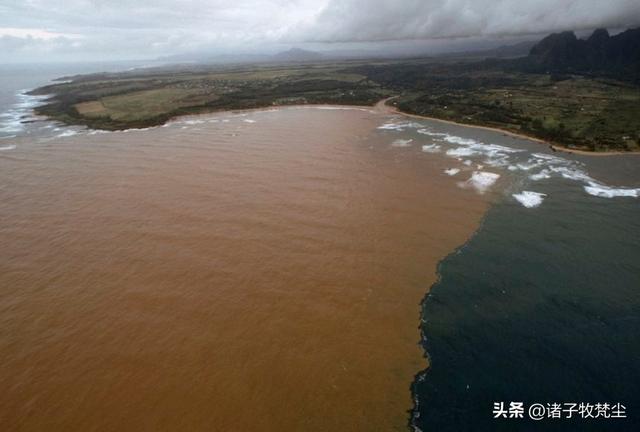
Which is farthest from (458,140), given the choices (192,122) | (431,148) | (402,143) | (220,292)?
(192,122)

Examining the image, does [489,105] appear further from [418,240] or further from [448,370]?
[448,370]

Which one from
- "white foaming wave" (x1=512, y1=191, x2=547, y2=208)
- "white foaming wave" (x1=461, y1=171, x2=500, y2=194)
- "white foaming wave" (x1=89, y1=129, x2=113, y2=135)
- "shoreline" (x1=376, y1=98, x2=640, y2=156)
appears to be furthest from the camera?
"white foaming wave" (x1=89, y1=129, x2=113, y2=135)

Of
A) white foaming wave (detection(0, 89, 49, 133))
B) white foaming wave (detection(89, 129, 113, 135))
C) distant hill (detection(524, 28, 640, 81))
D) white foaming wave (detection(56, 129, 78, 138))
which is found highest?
white foaming wave (detection(0, 89, 49, 133))

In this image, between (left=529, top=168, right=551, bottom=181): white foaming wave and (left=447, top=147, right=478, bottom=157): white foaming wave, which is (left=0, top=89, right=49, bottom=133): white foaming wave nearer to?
(left=447, top=147, right=478, bottom=157): white foaming wave

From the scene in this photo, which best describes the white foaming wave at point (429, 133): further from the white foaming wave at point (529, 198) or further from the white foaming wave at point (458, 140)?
the white foaming wave at point (529, 198)

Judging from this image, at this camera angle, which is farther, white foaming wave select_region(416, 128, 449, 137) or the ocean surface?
white foaming wave select_region(416, 128, 449, 137)

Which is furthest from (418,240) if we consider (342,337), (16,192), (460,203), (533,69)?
(533,69)

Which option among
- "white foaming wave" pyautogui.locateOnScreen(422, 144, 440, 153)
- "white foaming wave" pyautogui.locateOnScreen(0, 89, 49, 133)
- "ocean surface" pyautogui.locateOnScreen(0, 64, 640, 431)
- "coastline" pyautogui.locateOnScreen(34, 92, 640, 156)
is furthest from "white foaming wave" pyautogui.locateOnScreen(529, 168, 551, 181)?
"white foaming wave" pyautogui.locateOnScreen(0, 89, 49, 133)

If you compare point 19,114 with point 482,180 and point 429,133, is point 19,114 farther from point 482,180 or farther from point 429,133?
point 482,180
